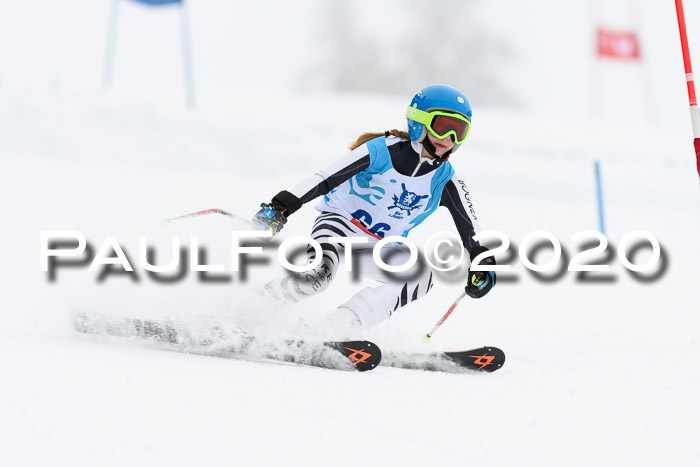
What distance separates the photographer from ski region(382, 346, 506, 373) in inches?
139

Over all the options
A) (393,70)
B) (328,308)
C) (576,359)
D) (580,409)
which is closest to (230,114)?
(328,308)

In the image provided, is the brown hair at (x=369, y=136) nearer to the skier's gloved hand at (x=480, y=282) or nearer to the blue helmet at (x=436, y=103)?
the blue helmet at (x=436, y=103)

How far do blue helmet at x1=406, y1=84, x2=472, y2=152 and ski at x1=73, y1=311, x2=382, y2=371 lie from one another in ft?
3.87

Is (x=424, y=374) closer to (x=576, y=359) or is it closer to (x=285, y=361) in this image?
(x=285, y=361)

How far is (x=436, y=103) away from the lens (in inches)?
145

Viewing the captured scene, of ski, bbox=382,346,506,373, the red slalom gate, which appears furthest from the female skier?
the red slalom gate

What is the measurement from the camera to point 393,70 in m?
30.5

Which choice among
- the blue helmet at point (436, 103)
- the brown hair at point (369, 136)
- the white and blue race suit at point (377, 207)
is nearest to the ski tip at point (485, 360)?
the white and blue race suit at point (377, 207)

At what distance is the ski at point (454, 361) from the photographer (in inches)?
139

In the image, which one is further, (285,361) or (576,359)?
(576,359)

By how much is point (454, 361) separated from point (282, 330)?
0.93 meters

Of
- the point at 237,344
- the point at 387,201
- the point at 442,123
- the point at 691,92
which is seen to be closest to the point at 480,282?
the point at 387,201

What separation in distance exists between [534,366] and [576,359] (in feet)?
1.32

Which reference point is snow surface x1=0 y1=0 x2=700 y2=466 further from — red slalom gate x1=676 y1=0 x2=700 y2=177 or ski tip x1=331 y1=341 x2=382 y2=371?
red slalom gate x1=676 y1=0 x2=700 y2=177
